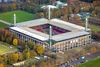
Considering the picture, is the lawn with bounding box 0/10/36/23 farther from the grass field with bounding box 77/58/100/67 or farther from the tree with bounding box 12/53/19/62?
the grass field with bounding box 77/58/100/67

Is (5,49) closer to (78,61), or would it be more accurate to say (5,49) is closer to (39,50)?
(39,50)

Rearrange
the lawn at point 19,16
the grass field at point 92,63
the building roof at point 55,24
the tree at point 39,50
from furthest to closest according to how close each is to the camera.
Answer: the lawn at point 19,16
the building roof at point 55,24
the tree at point 39,50
the grass field at point 92,63

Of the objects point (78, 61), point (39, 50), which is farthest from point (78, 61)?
point (39, 50)

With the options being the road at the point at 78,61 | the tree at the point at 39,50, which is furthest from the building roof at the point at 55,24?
the road at the point at 78,61

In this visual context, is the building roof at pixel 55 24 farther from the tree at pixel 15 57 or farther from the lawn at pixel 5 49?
the tree at pixel 15 57

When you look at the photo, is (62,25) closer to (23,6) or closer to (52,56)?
(52,56)

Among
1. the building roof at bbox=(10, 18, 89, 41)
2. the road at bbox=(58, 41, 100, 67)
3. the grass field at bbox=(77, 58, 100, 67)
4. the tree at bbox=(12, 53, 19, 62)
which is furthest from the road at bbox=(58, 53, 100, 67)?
the tree at bbox=(12, 53, 19, 62)

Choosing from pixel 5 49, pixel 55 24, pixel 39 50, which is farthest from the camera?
pixel 55 24

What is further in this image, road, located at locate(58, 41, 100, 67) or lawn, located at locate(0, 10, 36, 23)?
lawn, located at locate(0, 10, 36, 23)
